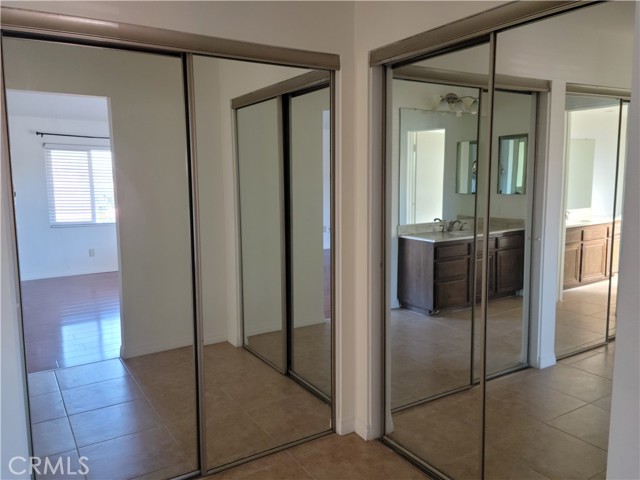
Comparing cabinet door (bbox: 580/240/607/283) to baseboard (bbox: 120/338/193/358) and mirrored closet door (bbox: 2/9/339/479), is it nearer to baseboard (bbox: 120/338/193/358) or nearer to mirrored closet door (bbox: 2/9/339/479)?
mirrored closet door (bbox: 2/9/339/479)

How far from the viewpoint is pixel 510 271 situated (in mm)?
2293

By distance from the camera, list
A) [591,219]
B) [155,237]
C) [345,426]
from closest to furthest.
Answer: [591,219]
[155,237]
[345,426]

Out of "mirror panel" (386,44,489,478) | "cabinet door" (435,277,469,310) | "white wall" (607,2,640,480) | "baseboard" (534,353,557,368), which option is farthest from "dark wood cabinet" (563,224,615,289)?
"white wall" (607,2,640,480)

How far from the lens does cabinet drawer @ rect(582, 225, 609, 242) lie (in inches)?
76.2

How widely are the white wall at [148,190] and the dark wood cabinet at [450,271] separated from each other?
133cm

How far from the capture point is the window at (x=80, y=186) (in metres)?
2.41

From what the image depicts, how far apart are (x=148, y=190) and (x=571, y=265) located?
2150 mm

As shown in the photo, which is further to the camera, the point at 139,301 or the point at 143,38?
the point at 139,301

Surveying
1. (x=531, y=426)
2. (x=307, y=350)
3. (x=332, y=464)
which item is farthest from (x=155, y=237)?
(x=531, y=426)

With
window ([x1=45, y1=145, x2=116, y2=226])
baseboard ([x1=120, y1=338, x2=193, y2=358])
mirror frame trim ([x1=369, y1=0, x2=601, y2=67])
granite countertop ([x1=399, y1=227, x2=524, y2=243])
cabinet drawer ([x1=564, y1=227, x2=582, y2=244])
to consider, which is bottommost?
baseboard ([x1=120, y1=338, x2=193, y2=358])

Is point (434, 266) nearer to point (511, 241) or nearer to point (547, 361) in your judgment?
point (511, 241)

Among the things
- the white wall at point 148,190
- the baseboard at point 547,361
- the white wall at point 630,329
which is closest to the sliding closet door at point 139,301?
the white wall at point 148,190

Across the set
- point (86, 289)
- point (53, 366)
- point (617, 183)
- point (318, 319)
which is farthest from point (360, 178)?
point (53, 366)

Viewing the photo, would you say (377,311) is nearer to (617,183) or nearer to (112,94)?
(617,183)
